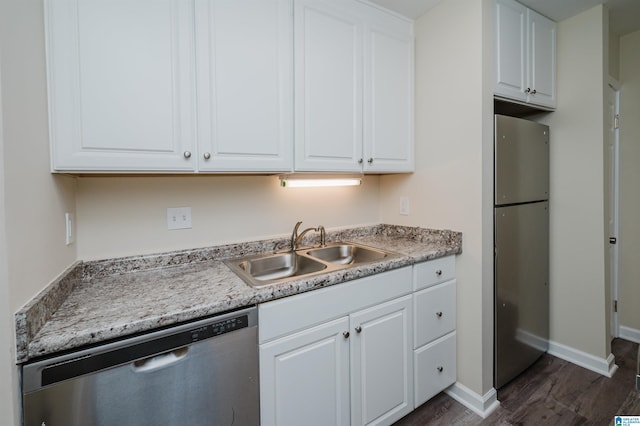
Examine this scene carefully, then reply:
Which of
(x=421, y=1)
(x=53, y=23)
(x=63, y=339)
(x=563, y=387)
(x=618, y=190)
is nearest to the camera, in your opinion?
(x=63, y=339)

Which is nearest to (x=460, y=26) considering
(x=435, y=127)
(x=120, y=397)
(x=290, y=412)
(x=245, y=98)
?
(x=435, y=127)

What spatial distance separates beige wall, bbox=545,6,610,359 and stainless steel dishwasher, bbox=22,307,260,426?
2.31 meters

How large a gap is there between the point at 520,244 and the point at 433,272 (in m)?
0.73

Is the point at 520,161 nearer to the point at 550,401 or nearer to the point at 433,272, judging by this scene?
the point at 433,272

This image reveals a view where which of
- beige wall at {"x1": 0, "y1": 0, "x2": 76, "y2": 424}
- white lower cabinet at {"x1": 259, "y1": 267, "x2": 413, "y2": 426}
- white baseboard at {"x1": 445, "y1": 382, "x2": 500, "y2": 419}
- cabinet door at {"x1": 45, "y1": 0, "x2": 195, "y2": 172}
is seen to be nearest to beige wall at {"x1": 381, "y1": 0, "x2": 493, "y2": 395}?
white baseboard at {"x1": 445, "y1": 382, "x2": 500, "y2": 419}

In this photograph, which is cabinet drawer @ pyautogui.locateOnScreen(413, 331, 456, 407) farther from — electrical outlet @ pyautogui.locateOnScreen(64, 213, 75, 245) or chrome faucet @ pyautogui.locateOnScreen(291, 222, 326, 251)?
electrical outlet @ pyautogui.locateOnScreen(64, 213, 75, 245)

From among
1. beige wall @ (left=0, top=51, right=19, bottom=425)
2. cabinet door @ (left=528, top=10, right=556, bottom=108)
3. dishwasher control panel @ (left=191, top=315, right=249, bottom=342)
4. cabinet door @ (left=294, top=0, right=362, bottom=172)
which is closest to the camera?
beige wall @ (left=0, top=51, right=19, bottom=425)

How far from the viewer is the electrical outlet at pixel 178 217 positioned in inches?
60.2

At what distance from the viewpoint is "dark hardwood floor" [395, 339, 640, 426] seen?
1.66 metres

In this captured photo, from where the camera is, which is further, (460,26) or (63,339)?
(460,26)

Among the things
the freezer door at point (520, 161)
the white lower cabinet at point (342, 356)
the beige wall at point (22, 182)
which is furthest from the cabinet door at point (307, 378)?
the freezer door at point (520, 161)

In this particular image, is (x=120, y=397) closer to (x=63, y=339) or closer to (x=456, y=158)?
(x=63, y=339)

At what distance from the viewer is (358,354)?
4.60 feet

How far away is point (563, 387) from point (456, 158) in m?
1.65
